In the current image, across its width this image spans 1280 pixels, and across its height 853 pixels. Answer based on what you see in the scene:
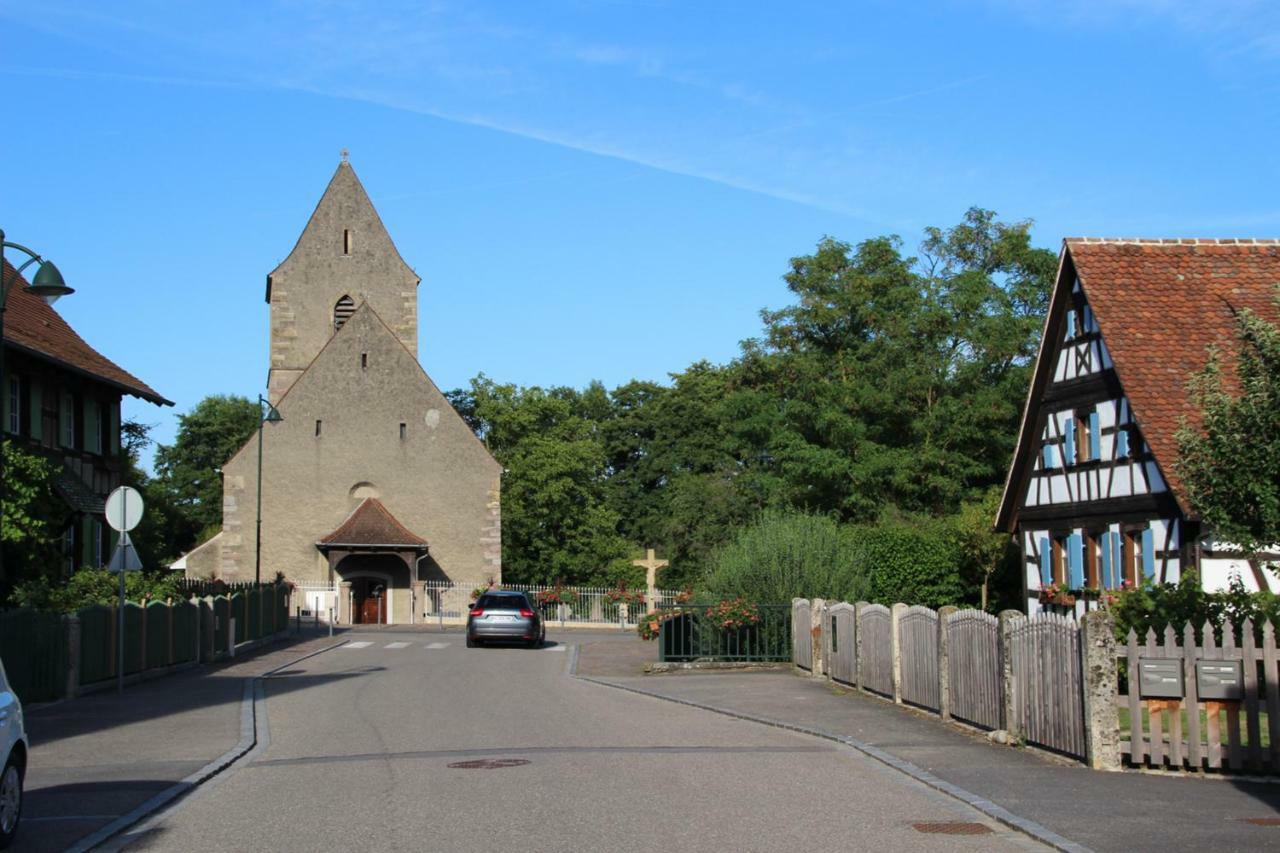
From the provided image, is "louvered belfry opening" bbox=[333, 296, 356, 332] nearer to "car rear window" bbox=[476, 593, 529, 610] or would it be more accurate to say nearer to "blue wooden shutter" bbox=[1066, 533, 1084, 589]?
"car rear window" bbox=[476, 593, 529, 610]

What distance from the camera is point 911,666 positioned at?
1791cm

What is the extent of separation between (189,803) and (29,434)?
2267 centimetres

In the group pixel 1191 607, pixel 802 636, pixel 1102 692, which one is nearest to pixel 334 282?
pixel 802 636

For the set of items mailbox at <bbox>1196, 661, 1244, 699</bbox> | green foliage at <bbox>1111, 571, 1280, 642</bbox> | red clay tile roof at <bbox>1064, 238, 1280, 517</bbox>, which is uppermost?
red clay tile roof at <bbox>1064, 238, 1280, 517</bbox>

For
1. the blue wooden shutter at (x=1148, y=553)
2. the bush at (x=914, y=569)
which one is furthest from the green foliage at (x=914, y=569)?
the blue wooden shutter at (x=1148, y=553)

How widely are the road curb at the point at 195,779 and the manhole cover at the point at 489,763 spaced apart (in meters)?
2.19

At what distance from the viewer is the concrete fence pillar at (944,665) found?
16.2 meters

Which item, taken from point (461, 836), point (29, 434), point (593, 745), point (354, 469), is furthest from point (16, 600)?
point (354, 469)

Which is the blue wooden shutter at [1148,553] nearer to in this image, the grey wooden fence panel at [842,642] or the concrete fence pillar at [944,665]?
the grey wooden fence panel at [842,642]

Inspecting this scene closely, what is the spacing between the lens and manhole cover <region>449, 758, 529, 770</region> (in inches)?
498

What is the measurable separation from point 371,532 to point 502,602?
65.9ft

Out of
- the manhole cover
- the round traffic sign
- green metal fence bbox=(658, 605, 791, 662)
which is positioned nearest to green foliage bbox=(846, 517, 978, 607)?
green metal fence bbox=(658, 605, 791, 662)

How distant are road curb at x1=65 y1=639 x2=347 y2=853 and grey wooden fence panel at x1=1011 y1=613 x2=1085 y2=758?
24.7 feet

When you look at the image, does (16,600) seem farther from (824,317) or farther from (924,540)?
(824,317)
